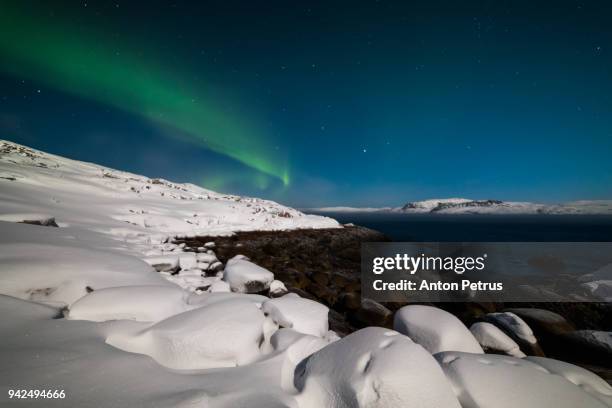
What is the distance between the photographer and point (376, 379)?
1889 millimetres

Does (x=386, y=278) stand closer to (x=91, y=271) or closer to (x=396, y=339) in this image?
(x=396, y=339)

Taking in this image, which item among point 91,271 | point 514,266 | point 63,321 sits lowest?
point 514,266

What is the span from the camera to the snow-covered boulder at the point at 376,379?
1833 mm

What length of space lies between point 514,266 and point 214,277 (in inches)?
831

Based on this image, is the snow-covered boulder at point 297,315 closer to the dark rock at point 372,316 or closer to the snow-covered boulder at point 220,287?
the snow-covered boulder at point 220,287

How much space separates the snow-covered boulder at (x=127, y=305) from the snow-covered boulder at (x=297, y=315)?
1161 millimetres

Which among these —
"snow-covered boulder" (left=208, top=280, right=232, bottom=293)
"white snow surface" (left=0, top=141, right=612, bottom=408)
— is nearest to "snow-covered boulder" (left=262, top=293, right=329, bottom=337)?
"white snow surface" (left=0, top=141, right=612, bottom=408)

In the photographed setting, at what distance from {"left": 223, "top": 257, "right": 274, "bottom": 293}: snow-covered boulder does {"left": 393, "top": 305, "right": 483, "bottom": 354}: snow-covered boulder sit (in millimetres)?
2841

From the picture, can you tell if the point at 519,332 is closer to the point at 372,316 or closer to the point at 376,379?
the point at 372,316

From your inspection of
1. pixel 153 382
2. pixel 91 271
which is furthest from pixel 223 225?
pixel 153 382

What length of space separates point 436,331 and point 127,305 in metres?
4.10

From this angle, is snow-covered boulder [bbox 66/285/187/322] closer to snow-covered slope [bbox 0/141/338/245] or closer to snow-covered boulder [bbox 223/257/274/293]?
snow-covered boulder [bbox 223/257/274/293]

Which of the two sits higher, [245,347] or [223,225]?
[223,225]

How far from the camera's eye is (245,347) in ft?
7.79
